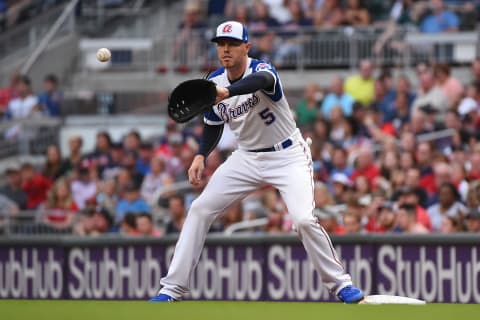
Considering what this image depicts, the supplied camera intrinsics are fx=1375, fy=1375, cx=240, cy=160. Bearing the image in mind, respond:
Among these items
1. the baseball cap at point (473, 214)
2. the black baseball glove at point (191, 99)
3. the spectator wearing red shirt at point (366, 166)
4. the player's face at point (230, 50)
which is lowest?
the baseball cap at point (473, 214)

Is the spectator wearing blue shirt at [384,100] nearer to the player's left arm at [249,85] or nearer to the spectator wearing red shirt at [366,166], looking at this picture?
the spectator wearing red shirt at [366,166]

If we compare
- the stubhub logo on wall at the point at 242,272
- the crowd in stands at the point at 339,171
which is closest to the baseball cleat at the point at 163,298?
the stubhub logo on wall at the point at 242,272

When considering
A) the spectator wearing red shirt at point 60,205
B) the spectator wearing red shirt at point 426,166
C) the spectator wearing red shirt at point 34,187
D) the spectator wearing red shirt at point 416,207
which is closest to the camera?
the spectator wearing red shirt at point 416,207

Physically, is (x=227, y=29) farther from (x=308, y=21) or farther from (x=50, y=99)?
(x=50, y=99)

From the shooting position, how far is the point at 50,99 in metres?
20.5

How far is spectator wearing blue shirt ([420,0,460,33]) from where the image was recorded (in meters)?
19.3

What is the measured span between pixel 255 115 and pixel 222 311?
1778mm

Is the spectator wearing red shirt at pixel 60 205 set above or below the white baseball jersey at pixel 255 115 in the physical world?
below

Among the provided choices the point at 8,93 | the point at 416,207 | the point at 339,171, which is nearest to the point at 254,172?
the point at 416,207

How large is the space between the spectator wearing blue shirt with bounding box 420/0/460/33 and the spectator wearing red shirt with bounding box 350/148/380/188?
4.01m

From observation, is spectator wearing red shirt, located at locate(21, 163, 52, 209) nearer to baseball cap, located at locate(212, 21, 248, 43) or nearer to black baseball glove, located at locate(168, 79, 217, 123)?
baseball cap, located at locate(212, 21, 248, 43)

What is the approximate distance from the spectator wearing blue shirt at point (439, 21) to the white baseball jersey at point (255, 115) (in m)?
9.12

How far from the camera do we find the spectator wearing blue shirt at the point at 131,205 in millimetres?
16578

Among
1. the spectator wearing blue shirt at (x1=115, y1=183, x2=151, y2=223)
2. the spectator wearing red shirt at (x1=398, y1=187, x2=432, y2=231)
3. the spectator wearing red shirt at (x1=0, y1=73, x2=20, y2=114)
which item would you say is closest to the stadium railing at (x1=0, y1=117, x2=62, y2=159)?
the spectator wearing red shirt at (x1=0, y1=73, x2=20, y2=114)
